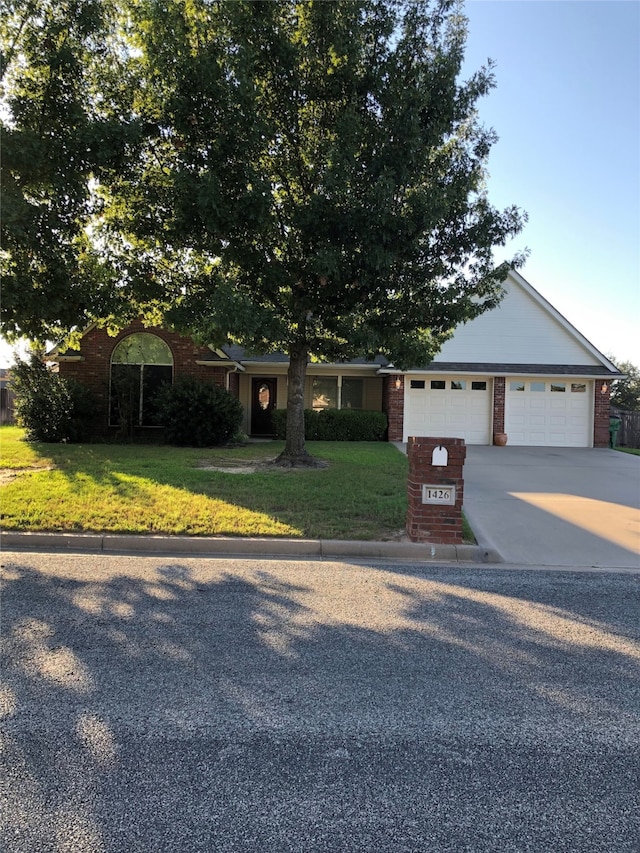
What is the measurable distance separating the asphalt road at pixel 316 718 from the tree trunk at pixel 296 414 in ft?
23.7

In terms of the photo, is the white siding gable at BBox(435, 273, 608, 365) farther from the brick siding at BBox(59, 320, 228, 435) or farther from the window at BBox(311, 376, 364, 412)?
the brick siding at BBox(59, 320, 228, 435)

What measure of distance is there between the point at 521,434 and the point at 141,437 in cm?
1271

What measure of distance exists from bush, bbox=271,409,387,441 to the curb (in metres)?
12.2

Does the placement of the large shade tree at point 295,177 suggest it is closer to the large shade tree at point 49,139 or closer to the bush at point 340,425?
the large shade tree at point 49,139

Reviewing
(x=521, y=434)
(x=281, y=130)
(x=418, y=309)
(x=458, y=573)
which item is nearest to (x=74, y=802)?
(x=458, y=573)

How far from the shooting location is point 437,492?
6438mm

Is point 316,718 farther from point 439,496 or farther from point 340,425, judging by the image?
point 340,425

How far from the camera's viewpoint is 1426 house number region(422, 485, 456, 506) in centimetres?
643

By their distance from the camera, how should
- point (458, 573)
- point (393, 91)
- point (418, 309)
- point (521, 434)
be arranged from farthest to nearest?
point (521, 434) < point (418, 309) < point (393, 91) < point (458, 573)

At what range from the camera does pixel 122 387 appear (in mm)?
16453

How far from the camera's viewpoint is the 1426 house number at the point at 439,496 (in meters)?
6.43

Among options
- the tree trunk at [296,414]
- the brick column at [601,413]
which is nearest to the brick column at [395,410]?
the brick column at [601,413]

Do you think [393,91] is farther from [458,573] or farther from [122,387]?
[122,387]

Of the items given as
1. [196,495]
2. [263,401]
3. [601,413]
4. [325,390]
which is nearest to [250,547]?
[196,495]
